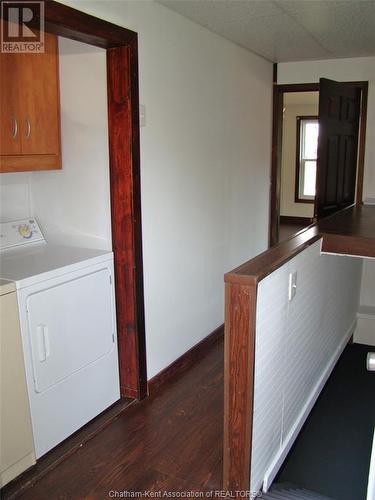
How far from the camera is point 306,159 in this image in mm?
8977

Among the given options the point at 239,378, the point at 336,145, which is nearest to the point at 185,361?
the point at 239,378

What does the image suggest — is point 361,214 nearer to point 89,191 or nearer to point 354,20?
point 354,20

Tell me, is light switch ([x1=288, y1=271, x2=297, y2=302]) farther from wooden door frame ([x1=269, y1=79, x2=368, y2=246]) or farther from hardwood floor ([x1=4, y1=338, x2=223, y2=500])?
wooden door frame ([x1=269, y1=79, x2=368, y2=246])

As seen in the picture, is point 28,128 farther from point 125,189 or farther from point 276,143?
point 276,143

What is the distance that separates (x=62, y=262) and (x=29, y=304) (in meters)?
0.34

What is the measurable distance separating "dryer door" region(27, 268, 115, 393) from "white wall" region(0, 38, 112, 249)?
1.11 feet

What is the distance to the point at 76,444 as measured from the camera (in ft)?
8.23

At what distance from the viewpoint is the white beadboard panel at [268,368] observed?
1.90 meters

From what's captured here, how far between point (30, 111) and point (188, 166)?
3.64 ft

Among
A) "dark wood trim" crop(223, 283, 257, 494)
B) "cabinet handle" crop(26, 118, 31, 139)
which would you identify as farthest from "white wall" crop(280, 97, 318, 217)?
"dark wood trim" crop(223, 283, 257, 494)

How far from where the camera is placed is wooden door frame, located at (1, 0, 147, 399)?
2.46 m

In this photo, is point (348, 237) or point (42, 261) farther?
point (348, 237)

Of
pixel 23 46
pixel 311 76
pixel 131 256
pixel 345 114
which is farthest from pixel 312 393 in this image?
pixel 311 76

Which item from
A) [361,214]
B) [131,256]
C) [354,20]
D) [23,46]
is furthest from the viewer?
[361,214]
